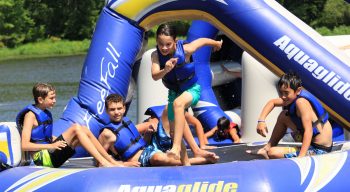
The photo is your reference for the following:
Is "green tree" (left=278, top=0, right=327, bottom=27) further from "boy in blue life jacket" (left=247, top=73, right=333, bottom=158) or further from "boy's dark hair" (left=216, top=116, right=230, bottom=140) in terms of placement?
"boy in blue life jacket" (left=247, top=73, right=333, bottom=158)

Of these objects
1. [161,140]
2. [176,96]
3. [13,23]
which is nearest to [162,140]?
[161,140]

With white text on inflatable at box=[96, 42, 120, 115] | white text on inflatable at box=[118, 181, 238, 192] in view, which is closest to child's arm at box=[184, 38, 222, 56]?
white text on inflatable at box=[118, 181, 238, 192]

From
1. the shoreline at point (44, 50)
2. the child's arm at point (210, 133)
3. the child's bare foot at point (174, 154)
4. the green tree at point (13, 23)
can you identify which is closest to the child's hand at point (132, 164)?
the child's bare foot at point (174, 154)

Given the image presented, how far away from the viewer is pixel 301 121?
17.8 ft

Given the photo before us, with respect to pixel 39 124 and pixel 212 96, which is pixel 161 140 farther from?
pixel 212 96

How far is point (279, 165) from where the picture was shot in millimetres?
4727

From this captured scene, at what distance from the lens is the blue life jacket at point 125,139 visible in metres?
5.51

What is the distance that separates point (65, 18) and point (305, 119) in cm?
2989

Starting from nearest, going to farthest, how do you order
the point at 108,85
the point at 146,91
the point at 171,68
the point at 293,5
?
1. the point at 171,68
2. the point at 108,85
3. the point at 146,91
4. the point at 293,5

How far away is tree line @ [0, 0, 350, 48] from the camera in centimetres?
3084

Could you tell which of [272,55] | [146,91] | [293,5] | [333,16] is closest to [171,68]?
[272,55]

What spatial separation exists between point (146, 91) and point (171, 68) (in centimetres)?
289

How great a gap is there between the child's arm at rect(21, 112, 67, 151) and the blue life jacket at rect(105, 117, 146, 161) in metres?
0.35

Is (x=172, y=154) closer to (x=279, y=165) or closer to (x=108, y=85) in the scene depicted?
(x=279, y=165)
